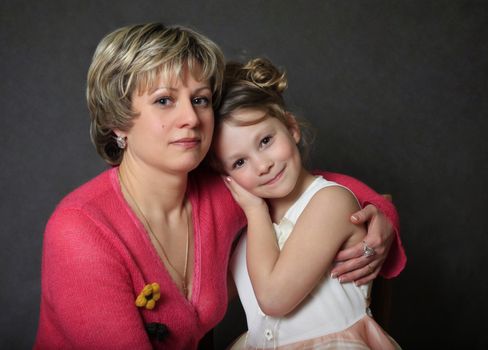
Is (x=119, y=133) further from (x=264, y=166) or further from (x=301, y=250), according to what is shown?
(x=301, y=250)

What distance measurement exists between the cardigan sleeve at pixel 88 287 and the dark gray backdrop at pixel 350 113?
47.6 inches

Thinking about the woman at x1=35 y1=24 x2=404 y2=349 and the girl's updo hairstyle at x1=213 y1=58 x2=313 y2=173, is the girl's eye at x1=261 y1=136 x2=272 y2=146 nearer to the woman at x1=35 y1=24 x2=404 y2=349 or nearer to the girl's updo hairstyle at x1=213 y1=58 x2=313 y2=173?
the girl's updo hairstyle at x1=213 y1=58 x2=313 y2=173

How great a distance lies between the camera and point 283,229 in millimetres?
1814

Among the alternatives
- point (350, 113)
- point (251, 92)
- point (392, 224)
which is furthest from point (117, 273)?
point (350, 113)

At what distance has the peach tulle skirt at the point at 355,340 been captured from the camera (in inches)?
64.2

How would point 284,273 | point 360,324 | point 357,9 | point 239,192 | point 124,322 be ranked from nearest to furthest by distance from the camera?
point 124,322 → point 284,273 → point 360,324 → point 239,192 → point 357,9

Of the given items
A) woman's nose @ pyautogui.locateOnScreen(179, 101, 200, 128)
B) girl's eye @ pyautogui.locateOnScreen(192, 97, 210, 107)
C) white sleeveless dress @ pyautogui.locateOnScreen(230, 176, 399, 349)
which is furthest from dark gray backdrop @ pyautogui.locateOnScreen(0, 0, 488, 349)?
white sleeveless dress @ pyautogui.locateOnScreen(230, 176, 399, 349)

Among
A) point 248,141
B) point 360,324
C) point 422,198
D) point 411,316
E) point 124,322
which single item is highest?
point 248,141

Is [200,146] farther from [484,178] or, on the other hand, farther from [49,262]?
[484,178]

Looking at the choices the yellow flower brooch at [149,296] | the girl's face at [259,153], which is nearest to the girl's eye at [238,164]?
the girl's face at [259,153]

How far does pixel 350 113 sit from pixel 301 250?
1454 mm

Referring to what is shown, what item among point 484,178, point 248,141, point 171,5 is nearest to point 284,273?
point 248,141

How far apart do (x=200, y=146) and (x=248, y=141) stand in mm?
170

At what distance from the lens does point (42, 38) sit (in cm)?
253
